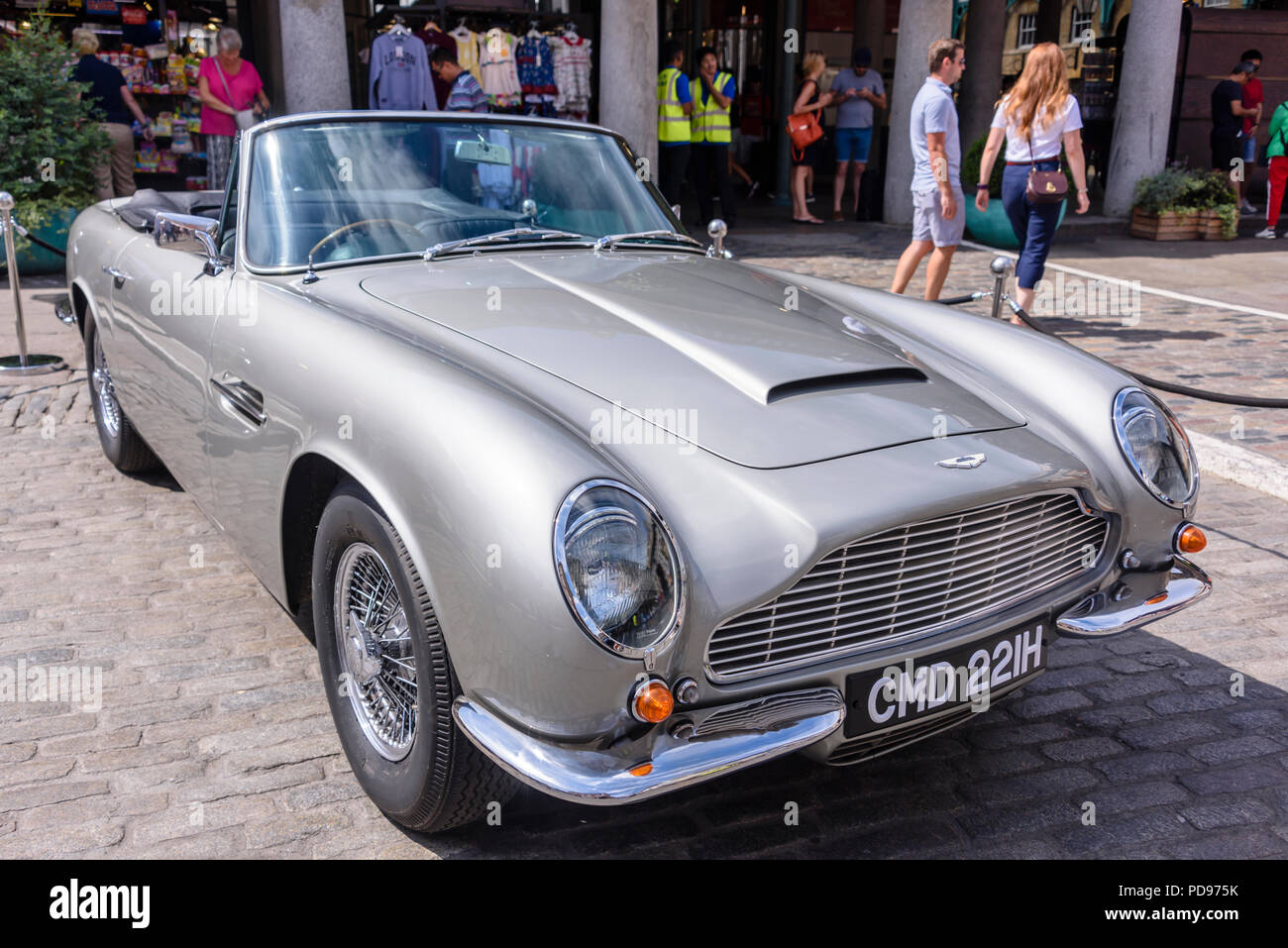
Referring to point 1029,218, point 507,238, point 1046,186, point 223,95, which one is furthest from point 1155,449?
point 223,95

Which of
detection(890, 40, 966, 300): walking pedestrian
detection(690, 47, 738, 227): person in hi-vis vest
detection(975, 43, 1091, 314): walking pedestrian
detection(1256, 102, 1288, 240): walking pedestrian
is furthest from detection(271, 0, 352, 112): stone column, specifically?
detection(1256, 102, 1288, 240): walking pedestrian

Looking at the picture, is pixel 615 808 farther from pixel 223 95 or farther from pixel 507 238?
pixel 223 95

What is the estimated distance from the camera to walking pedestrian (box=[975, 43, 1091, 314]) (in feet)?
23.3

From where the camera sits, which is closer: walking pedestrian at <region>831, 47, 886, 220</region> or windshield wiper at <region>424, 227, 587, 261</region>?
windshield wiper at <region>424, 227, 587, 261</region>

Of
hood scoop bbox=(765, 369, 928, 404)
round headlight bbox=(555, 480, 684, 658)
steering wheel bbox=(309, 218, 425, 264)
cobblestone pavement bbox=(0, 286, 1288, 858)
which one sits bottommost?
cobblestone pavement bbox=(0, 286, 1288, 858)

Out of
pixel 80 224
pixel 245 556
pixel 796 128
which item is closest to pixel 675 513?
pixel 245 556

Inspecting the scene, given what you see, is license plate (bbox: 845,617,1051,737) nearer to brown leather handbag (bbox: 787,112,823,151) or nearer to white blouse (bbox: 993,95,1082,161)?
white blouse (bbox: 993,95,1082,161)

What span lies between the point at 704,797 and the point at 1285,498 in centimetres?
332

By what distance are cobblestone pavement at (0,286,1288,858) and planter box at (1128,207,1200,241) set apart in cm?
926

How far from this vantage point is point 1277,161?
40.8 feet

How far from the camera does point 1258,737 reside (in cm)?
295

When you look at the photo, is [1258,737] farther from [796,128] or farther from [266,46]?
[266,46]

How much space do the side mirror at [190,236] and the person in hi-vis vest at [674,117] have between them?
841 cm

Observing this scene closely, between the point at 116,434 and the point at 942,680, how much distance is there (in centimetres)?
387
